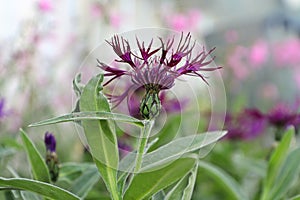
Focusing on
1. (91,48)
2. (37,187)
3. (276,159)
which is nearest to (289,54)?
(91,48)

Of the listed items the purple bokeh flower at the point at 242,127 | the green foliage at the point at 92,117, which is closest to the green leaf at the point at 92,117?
the green foliage at the point at 92,117

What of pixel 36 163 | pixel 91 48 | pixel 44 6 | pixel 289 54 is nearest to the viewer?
pixel 36 163

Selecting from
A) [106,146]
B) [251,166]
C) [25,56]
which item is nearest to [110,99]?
[106,146]

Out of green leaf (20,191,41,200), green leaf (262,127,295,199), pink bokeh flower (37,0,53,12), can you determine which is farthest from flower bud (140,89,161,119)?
pink bokeh flower (37,0,53,12)

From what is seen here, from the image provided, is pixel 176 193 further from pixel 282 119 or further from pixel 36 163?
pixel 282 119

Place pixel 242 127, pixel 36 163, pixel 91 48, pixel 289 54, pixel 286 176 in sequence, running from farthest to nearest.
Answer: pixel 289 54 → pixel 91 48 → pixel 242 127 → pixel 286 176 → pixel 36 163

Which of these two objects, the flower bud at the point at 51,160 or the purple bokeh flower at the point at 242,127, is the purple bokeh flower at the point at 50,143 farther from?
the purple bokeh flower at the point at 242,127
